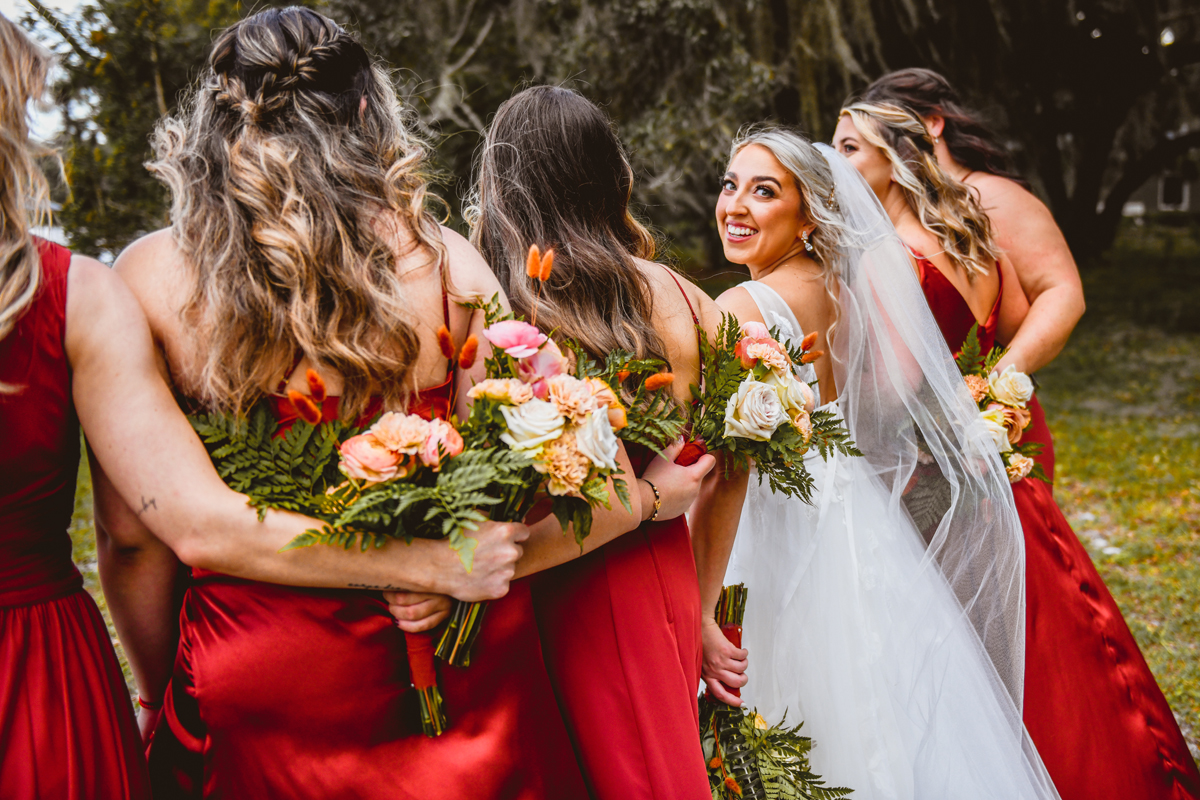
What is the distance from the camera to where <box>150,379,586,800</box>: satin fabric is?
1728 millimetres

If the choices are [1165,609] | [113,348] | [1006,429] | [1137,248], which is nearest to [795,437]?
[1006,429]

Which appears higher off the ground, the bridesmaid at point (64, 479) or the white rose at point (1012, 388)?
the bridesmaid at point (64, 479)

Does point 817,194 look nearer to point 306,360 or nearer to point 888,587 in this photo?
point 888,587

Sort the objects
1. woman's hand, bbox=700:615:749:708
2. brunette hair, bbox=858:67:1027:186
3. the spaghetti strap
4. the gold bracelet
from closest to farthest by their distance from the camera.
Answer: the gold bracelet, the spaghetti strap, woman's hand, bbox=700:615:749:708, brunette hair, bbox=858:67:1027:186

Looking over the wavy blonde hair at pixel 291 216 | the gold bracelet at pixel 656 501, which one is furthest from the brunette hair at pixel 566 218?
the wavy blonde hair at pixel 291 216

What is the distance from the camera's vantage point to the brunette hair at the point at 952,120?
3738 mm

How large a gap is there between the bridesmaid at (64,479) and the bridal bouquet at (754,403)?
0.95 meters

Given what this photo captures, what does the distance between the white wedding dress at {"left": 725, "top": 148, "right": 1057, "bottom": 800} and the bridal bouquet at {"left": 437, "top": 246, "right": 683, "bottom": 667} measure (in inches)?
50.9

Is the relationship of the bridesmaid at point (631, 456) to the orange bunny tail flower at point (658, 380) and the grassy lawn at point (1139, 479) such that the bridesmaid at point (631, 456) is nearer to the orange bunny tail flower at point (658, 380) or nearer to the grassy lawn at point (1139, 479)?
the orange bunny tail flower at point (658, 380)

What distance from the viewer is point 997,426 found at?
2.96 m

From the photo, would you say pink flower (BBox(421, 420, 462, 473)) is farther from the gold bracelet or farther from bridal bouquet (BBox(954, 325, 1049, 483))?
bridal bouquet (BBox(954, 325, 1049, 483))

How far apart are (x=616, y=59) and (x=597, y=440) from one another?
8333 mm

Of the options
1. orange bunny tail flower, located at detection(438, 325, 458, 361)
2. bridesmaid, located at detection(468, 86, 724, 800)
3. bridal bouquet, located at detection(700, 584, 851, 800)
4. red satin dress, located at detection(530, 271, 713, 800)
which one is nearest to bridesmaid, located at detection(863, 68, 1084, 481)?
bridal bouquet, located at detection(700, 584, 851, 800)

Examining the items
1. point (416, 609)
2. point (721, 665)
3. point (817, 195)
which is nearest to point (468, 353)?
point (416, 609)
